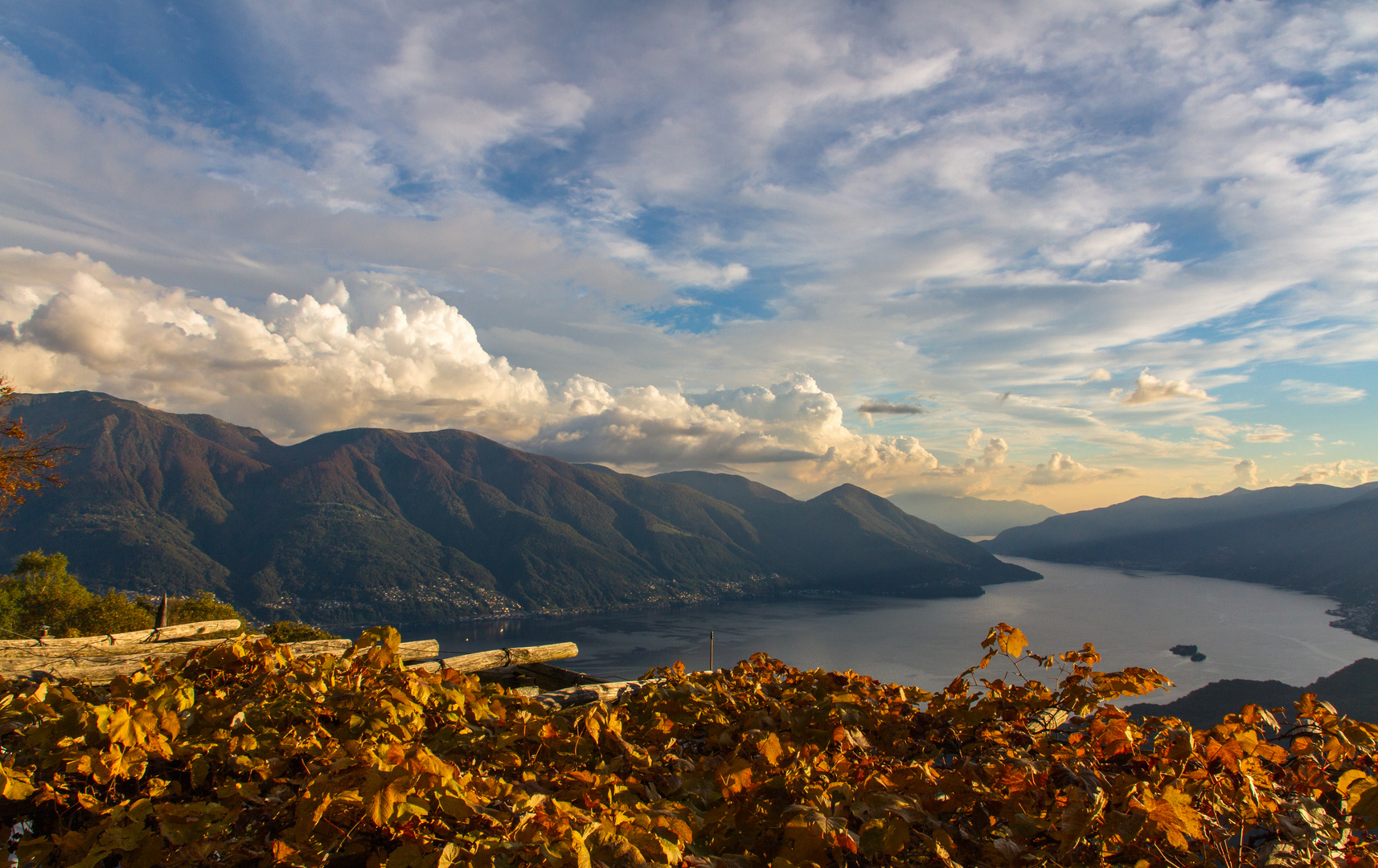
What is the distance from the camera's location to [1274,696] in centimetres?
6397

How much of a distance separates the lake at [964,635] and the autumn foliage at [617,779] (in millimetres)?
91516

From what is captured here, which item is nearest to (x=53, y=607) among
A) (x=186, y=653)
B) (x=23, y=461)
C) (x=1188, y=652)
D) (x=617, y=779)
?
(x=23, y=461)

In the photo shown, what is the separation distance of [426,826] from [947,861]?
73.4 inches

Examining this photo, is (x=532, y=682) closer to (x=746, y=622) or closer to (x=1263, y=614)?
(x=746, y=622)

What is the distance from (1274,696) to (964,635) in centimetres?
7890

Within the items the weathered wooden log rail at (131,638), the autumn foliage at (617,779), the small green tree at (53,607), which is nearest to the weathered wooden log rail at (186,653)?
the weathered wooden log rail at (131,638)

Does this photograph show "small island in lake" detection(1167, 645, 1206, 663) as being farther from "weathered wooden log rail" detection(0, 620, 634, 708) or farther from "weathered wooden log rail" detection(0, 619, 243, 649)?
"weathered wooden log rail" detection(0, 619, 243, 649)

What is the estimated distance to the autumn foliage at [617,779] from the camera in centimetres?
219

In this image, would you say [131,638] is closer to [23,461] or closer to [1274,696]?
[23,461]

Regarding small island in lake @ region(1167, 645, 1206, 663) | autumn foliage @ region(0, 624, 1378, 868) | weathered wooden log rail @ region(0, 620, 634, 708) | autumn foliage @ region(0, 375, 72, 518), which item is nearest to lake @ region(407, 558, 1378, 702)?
A: small island in lake @ region(1167, 645, 1206, 663)

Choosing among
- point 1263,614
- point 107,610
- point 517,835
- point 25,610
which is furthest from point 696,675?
point 1263,614

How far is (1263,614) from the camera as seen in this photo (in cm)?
15162

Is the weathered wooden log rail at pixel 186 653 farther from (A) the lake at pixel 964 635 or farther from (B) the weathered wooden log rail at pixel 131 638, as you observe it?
(A) the lake at pixel 964 635

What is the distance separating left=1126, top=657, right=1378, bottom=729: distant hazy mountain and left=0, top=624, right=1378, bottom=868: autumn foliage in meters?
61.3
